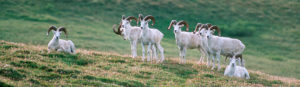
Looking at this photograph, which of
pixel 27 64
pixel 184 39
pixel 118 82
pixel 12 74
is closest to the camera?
pixel 12 74

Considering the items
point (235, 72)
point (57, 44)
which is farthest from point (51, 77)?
point (235, 72)

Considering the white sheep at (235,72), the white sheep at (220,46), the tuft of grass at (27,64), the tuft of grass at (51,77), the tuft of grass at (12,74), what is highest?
the white sheep at (220,46)

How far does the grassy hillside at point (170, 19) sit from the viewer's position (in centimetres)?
4112

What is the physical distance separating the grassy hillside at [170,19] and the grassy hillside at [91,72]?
60.4ft

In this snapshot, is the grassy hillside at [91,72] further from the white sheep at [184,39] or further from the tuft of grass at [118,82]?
the white sheep at [184,39]

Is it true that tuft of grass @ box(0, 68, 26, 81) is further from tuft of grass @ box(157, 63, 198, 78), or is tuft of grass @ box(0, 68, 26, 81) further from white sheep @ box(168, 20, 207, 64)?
white sheep @ box(168, 20, 207, 64)

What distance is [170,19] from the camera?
54.6 metres

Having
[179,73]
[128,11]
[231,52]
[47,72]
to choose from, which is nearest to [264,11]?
[128,11]

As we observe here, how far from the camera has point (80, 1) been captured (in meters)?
58.7

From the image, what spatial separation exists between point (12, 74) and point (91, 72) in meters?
3.53

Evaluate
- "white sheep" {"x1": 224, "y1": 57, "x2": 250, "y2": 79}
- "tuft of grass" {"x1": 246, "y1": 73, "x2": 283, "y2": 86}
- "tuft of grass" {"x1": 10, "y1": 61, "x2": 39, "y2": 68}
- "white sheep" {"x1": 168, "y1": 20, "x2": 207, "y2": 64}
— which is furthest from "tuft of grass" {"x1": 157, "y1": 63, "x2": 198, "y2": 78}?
"tuft of grass" {"x1": 10, "y1": 61, "x2": 39, "y2": 68}

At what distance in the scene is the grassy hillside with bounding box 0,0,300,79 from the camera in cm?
4112

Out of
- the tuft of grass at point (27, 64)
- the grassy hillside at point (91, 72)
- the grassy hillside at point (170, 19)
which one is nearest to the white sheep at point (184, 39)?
the grassy hillside at point (91, 72)

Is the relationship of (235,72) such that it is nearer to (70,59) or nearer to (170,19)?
(70,59)
